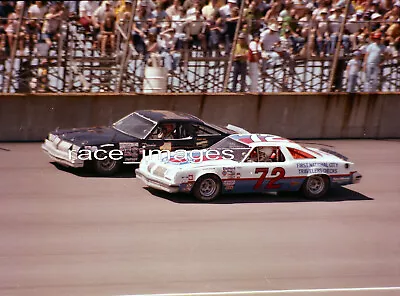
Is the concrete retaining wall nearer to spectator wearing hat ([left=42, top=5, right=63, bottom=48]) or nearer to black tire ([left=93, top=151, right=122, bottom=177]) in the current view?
spectator wearing hat ([left=42, top=5, right=63, bottom=48])

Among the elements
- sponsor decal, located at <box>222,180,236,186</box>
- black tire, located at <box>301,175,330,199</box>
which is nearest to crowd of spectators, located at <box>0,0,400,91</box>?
black tire, located at <box>301,175,330,199</box>

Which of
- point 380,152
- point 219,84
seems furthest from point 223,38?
point 380,152

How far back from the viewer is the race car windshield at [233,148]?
15125 millimetres

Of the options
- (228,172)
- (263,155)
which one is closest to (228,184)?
(228,172)

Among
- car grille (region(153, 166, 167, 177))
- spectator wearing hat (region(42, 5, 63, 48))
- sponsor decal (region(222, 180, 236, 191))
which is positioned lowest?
sponsor decal (region(222, 180, 236, 191))

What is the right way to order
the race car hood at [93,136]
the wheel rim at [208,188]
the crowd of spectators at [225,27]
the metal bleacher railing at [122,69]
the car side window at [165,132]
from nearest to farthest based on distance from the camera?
the wheel rim at [208,188] < the race car hood at [93,136] < the car side window at [165,132] < the metal bleacher railing at [122,69] < the crowd of spectators at [225,27]

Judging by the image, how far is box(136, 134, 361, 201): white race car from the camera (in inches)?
576

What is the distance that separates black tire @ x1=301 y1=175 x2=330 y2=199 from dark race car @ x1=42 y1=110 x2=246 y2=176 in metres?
2.49

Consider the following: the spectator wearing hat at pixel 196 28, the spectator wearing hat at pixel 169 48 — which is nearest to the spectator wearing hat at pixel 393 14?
the spectator wearing hat at pixel 196 28

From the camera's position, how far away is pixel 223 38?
67.8ft

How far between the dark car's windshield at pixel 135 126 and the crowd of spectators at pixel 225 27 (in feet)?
9.27

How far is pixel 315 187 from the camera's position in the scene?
1548 centimetres

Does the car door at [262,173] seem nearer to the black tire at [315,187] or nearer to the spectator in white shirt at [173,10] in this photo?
the black tire at [315,187]

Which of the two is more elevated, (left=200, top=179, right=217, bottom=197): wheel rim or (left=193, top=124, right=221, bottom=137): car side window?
(left=193, top=124, right=221, bottom=137): car side window
